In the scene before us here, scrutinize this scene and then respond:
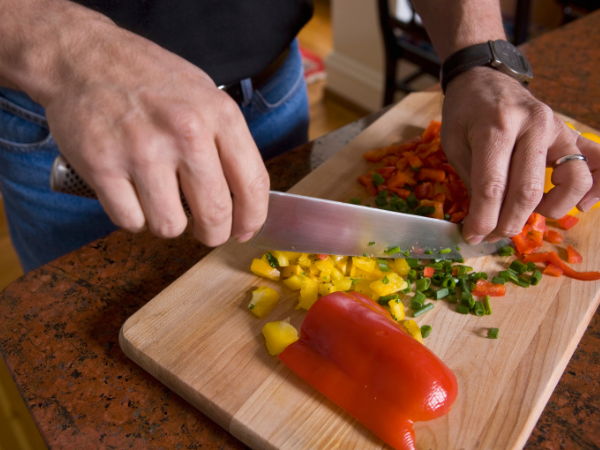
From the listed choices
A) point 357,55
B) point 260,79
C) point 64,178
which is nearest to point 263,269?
point 64,178

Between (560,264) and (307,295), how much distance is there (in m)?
0.64

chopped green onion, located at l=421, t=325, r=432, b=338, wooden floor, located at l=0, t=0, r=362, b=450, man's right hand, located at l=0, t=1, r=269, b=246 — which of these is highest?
man's right hand, located at l=0, t=1, r=269, b=246

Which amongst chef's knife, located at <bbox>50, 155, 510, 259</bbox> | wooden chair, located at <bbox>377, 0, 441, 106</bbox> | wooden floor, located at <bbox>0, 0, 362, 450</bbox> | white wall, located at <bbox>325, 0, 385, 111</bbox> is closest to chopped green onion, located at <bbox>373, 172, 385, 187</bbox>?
chef's knife, located at <bbox>50, 155, 510, 259</bbox>

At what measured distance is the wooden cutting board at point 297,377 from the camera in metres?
0.87

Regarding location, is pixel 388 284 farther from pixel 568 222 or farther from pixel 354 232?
pixel 568 222

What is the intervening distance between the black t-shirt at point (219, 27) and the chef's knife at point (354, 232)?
0.49m

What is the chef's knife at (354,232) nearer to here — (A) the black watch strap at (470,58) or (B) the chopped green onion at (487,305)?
(B) the chopped green onion at (487,305)

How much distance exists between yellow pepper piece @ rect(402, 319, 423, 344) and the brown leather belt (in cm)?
82

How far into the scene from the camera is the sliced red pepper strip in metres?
1.13

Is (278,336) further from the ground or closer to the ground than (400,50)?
further from the ground

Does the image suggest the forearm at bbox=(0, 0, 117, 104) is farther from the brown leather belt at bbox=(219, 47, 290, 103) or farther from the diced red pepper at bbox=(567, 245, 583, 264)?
the diced red pepper at bbox=(567, 245, 583, 264)

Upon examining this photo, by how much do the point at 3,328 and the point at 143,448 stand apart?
1.54ft

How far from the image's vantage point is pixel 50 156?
1.27m

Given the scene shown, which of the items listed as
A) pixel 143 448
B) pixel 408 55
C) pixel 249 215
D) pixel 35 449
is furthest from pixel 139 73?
pixel 408 55
